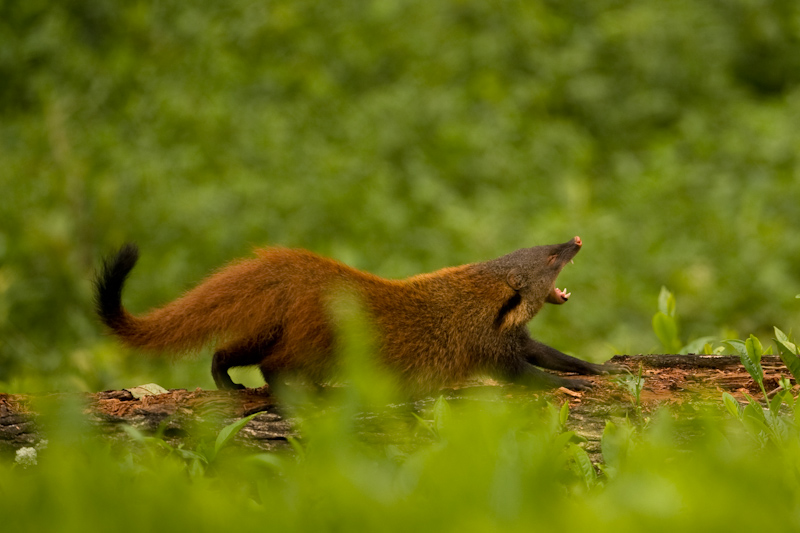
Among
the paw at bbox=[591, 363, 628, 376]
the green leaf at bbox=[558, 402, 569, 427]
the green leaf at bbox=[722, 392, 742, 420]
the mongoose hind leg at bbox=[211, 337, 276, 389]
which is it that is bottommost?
the green leaf at bbox=[722, 392, 742, 420]

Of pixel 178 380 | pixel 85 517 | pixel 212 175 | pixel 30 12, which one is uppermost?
pixel 30 12

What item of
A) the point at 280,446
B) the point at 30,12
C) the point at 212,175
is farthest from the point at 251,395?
the point at 30,12

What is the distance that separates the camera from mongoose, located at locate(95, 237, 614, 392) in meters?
4.12

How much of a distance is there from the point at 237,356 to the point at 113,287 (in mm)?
684

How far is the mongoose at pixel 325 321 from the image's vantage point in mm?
4125

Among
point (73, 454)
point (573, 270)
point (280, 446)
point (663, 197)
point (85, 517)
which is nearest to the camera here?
point (85, 517)

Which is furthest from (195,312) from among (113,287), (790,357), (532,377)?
(790,357)

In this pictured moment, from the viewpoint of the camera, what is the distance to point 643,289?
759cm

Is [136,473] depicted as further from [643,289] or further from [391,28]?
[391,28]

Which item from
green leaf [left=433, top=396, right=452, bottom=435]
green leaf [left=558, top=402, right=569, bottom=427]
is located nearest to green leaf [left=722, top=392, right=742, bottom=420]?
green leaf [left=558, top=402, right=569, bottom=427]

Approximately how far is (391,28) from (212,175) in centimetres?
273

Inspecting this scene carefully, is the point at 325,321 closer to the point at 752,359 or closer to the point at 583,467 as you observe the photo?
the point at 583,467

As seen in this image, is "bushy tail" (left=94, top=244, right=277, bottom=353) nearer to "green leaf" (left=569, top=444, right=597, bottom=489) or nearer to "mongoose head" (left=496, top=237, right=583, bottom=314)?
"mongoose head" (left=496, top=237, right=583, bottom=314)

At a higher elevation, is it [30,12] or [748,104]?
[30,12]
